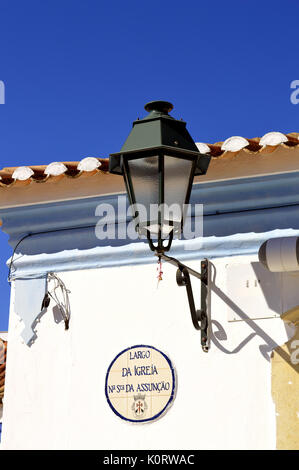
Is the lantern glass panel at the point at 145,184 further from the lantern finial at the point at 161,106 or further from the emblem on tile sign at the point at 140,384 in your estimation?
the emblem on tile sign at the point at 140,384

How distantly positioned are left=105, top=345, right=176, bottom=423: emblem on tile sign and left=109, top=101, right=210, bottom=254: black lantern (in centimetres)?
118

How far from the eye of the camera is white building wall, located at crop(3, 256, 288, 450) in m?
4.47

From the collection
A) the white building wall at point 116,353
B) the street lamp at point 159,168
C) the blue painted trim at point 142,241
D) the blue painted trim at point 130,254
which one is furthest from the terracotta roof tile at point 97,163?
the street lamp at point 159,168

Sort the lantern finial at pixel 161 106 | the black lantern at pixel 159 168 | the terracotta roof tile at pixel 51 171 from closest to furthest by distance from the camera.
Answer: the black lantern at pixel 159 168 → the lantern finial at pixel 161 106 → the terracotta roof tile at pixel 51 171

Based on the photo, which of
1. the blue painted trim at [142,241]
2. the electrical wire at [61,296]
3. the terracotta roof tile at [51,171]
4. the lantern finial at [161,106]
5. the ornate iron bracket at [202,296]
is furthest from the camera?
the electrical wire at [61,296]

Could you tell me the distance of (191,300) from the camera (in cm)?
446

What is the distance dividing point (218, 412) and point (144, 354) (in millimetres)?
582

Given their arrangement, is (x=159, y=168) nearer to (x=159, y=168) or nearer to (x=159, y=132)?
(x=159, y=168)

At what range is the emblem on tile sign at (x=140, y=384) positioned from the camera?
15.3 ft

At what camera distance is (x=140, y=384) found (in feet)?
15.5

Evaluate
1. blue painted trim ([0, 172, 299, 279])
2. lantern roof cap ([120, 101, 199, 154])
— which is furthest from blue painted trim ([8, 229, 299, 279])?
lantern roof cap ([120, 101, 199, 154])

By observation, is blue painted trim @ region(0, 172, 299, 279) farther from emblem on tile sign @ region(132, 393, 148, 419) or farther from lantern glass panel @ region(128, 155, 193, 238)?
lantern glass panel @ region(128, 155, 193, 238)

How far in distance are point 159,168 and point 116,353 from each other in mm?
1632

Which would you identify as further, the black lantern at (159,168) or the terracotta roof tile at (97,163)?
the terracotta roof tile at (97,163)
